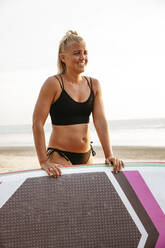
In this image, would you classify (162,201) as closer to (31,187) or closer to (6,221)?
(31,187)

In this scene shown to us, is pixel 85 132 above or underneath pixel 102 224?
above

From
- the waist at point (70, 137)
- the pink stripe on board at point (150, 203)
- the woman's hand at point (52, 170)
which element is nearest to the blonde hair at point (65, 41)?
the waist at point (70, 137)

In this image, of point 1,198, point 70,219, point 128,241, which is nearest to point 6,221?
point 1,198

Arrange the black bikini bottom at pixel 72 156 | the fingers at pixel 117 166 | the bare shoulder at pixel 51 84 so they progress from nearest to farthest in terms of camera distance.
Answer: the fingers at pixel 117 166
the bare shoulder at pixel 51 84
the black bikini bottom at pixel 72 156

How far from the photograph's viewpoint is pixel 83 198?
1.33 m

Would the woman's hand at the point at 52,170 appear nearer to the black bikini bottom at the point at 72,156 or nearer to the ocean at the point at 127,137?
the black bikini bottom at the point at 72,156

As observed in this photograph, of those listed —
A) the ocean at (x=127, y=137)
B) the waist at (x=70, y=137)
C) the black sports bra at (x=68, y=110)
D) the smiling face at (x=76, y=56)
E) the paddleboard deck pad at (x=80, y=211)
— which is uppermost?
the smiling face at (x=76, y=56)

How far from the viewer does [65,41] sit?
163cm

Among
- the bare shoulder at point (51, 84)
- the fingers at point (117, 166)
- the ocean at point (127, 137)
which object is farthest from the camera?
the ocean at point (127, 137)

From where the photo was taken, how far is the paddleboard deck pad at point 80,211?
4.22 ft

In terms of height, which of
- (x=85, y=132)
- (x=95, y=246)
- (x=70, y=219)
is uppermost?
(x=85, y=132)

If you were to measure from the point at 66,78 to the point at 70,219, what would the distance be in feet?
2.52

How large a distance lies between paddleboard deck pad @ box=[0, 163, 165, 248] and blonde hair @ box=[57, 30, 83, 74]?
650 millimetres

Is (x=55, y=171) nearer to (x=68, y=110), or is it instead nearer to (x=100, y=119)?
(x=68, y=110)
